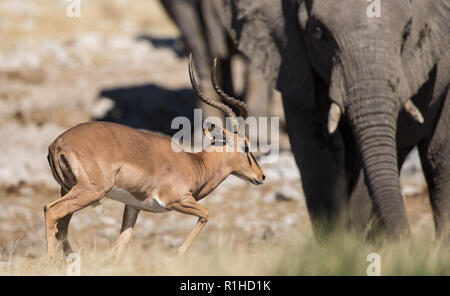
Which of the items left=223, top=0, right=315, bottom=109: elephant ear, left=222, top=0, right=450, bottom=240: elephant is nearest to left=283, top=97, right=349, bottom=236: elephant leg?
left=222, top=0, right=450, bottom=240: elephant

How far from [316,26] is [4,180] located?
5.91 meters

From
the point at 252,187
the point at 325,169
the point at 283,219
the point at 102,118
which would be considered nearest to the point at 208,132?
the point at 325,169

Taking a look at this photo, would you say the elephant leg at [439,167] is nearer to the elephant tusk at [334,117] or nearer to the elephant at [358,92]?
the elephant at [358,92]

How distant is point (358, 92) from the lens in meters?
6.38

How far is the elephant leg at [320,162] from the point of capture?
7586mm

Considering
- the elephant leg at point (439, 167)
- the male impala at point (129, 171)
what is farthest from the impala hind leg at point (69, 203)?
the elephant leg at point (439, 167)

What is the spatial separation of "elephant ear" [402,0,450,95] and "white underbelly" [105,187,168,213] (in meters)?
2.27

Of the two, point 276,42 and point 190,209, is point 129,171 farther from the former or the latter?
point 276,42

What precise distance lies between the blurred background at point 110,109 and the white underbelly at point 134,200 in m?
0.52

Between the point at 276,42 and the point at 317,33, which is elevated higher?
the point at 276,42

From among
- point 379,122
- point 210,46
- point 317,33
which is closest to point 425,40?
point 317,33

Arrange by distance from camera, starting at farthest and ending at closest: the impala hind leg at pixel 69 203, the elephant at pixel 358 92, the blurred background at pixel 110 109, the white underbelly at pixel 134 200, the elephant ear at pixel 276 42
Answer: the blurred background at pixel 110 109 → the elephant ear at pixel 276 42 → the elephant at pixel 358 92 → the white underbelly at pixel 134 200 → the impala hind leg at pixel 69 203

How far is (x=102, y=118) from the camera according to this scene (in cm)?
1631

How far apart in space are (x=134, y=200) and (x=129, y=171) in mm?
212
